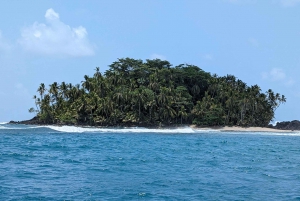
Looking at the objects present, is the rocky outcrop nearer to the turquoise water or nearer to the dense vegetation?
the dense vegetation

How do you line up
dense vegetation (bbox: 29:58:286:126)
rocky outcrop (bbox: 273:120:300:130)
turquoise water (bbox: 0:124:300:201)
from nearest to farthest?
turquoise water (bbox: 0:124:300:201)
dense vegetation (bbox: 29:58:286:126)
rocky outcrop (bbox: 273:120:300:130)

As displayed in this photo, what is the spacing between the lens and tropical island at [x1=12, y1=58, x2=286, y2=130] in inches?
3246

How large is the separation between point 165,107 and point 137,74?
16.0m

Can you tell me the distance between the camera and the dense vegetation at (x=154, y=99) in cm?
8244

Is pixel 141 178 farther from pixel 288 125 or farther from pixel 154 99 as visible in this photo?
pixel 288 125

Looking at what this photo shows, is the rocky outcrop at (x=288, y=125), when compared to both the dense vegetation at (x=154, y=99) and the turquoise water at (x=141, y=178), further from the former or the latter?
the turquoise water at (x=141, y=178)

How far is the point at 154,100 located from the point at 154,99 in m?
0.49

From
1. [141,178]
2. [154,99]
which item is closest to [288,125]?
[154,99]

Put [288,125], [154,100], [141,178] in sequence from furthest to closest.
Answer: [288,125] → [154,100] → [141,178]

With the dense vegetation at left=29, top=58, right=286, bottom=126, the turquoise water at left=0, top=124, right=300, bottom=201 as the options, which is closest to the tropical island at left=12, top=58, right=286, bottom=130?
the dense vegetation at left=29, top=58, right=286, bottom=126

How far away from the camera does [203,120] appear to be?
8519 cm

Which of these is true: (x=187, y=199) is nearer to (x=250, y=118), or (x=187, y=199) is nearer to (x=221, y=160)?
(x=221, y=160)

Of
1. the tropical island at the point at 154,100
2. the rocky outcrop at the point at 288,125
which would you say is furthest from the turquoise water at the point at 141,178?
the rocky outcrop at the point at 288,125

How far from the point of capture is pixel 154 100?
82000 mm
